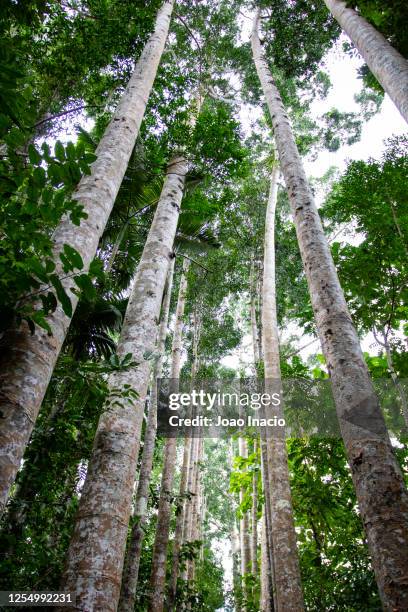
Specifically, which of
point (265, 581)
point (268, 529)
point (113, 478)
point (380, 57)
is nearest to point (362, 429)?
point (113, 478)

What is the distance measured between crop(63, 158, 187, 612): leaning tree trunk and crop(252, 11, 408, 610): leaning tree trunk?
1.46 meters

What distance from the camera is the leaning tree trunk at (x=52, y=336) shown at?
57.3 inches

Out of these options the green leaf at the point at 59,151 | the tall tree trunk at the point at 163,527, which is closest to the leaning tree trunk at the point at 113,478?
the green leaf at the point at 59,151

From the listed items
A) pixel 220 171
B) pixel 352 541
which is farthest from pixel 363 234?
pixel 352 541

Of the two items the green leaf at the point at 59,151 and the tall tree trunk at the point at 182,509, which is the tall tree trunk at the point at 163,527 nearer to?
the tall tree trunk at the point at 182,509

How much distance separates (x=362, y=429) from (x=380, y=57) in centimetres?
393

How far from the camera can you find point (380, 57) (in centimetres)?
425

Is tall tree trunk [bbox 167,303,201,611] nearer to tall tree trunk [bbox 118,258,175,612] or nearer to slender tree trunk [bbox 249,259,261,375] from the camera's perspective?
tall tree trunk [bbox 118,258,175,612]

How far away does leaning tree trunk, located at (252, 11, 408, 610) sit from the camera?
2082 mm

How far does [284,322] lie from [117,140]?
13.8 metres

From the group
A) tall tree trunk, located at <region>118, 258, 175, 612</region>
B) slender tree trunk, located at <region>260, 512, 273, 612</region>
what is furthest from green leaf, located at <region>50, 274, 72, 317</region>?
slender tree trunk, located at <region>260, 512, 273, 612</region>

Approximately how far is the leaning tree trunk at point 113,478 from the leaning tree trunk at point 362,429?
1459 mm

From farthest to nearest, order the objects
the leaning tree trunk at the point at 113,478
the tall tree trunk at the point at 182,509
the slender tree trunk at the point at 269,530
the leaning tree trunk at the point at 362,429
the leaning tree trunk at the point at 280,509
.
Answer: the tall tree trunk at the point at 182,509
the slender tree trunk at the point at 269,530
the leaning tree trunk at the point at 280,509
the leaning tree trunk at the point at 113,478
the leaning tree trunk at the point at 362,429

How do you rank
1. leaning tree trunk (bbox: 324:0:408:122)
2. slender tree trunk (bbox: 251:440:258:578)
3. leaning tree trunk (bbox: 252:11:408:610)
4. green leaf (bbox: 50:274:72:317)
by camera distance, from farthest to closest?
slender tree trunk (bbox: 251:440:258:578), leaning tree trunk (bbox: 324:0:408:122), leaning tree trunk (bbox: 252:11:408:610), green leaf (bbox: 50:274:72:317)
